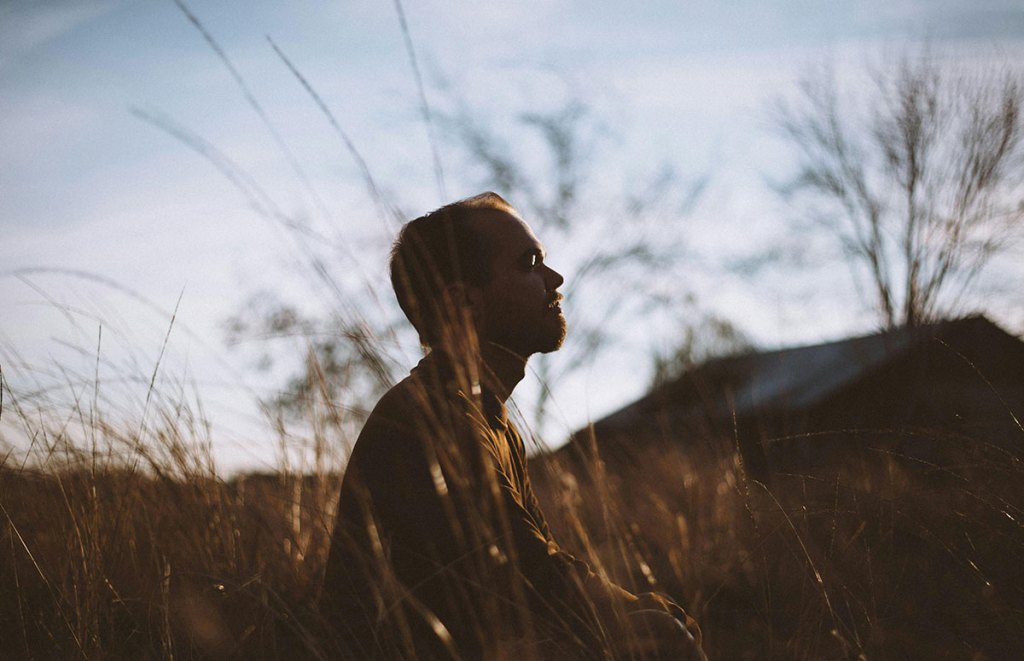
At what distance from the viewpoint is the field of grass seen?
1.41 m

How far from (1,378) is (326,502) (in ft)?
3.08

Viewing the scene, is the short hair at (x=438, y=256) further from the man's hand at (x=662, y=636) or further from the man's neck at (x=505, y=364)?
the man's hand at (x=662, y=636)

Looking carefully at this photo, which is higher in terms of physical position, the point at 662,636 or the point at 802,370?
the point at 662,636

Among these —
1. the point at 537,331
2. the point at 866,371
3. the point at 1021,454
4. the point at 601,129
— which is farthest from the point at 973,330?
the point at 537,331

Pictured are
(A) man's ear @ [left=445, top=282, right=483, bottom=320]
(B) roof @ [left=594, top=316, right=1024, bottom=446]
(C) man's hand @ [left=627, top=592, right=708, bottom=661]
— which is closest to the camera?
(C) man's hand @ [left=627, top=592, right=708, bottom=661]

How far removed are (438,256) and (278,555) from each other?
88 centimetres

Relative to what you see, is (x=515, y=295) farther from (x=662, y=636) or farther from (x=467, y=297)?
(x=662, y=636)

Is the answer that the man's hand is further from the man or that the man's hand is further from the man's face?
the man's face

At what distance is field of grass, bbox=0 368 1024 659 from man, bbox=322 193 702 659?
0.26ft

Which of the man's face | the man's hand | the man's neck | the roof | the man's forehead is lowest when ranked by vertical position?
the roof

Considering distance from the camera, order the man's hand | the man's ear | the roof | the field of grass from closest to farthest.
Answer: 1. the man's hand
2. the field of grass
3. the man's ear
4. the roof

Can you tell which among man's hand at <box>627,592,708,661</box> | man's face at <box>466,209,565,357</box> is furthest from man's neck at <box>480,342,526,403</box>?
man's hand at <box>627,592,708,661</box>

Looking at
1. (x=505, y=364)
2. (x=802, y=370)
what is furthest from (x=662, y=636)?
(x=802, y=370)

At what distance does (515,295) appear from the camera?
5.41 ft
